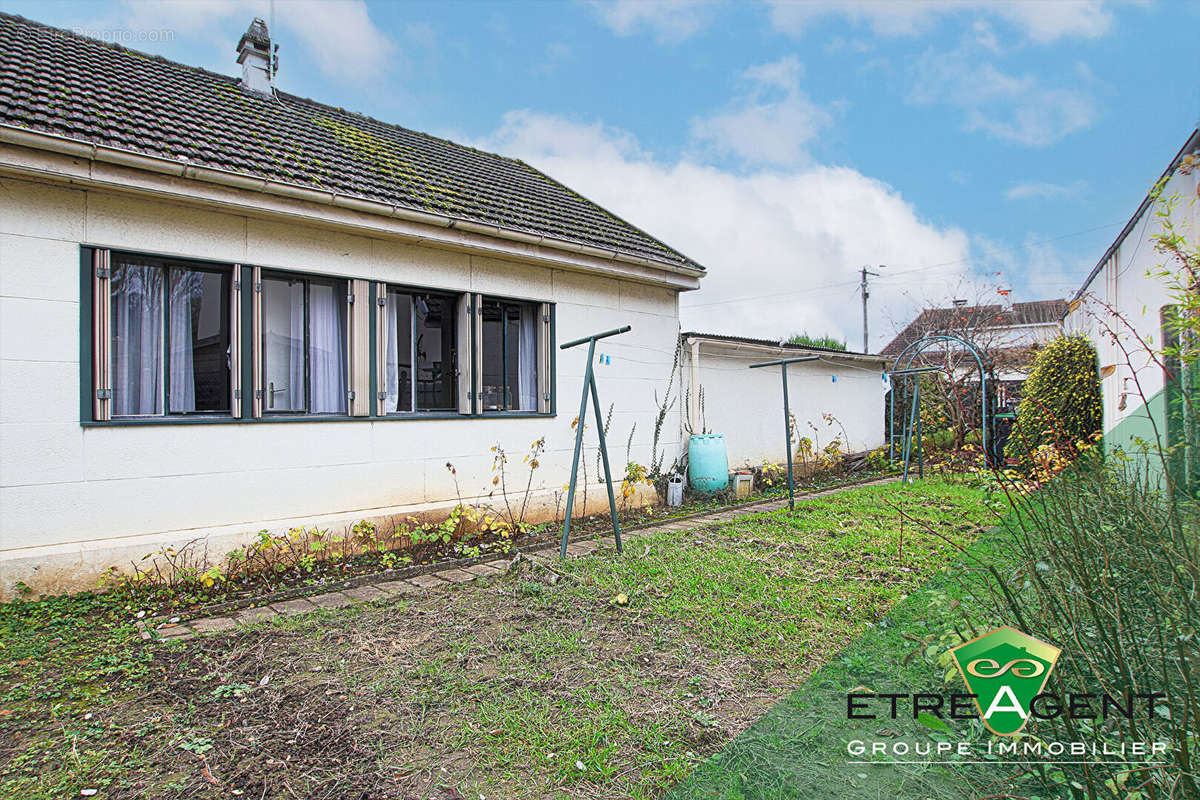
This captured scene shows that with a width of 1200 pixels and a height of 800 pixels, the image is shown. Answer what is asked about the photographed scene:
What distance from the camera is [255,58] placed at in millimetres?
8008

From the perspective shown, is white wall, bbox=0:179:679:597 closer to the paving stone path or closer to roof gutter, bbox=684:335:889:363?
the paving stone path

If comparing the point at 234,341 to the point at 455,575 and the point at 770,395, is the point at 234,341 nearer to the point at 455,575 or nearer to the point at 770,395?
the point at 455,575

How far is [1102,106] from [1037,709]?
5.45 m

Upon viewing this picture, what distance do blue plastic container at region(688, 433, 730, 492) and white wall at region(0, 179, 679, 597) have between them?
9.22 ft

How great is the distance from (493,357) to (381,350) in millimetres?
1328

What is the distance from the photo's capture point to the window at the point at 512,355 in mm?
6910

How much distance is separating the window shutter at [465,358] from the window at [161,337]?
214cm

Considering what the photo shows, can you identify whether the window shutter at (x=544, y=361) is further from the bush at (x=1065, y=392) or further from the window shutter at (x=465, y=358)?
the bush at (x=1065, y=392)

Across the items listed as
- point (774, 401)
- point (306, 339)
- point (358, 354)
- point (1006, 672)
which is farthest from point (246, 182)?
point (774, 401)

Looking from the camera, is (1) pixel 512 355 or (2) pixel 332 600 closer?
(2) pixel 332 600

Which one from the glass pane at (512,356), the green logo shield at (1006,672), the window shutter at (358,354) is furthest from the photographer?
the glass pane at (512,356)

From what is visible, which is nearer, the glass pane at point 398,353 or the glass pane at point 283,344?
the glass pane at point 283,344

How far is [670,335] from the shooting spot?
28.6 ft

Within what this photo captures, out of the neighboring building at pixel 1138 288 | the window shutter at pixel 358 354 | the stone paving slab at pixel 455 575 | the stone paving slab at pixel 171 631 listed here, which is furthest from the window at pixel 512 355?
the neighboring building at pixel 1138 288
